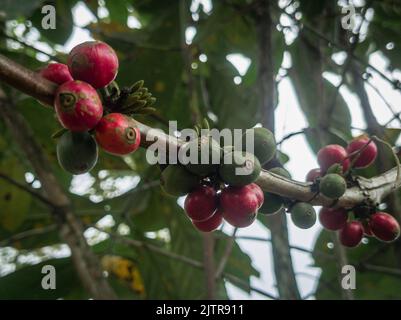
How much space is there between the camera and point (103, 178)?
4.25m

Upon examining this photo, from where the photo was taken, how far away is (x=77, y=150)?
3.21 ft

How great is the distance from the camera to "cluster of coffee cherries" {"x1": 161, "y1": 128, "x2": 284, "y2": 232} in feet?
3.50

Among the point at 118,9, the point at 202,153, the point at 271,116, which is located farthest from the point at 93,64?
the point at 118,9

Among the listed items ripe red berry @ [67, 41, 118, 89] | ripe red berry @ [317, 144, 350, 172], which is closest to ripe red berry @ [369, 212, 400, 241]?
ripe red berry @ [317, 144, 350, 172]

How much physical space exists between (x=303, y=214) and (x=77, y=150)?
67 cm

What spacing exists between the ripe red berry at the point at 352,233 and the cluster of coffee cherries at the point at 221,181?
1.53ft

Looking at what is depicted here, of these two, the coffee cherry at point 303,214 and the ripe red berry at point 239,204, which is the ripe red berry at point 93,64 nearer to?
the ripe red berry at point 239,204

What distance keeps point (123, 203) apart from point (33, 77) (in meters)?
2.21

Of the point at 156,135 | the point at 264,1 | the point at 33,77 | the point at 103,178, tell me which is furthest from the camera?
the point at 103,178

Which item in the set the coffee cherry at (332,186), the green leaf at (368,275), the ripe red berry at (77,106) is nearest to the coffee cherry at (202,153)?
the ripe red berry at (77,106)

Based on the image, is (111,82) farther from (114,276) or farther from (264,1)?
(114,276)

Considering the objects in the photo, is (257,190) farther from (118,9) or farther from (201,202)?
(118,9)

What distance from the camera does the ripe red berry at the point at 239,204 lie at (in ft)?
3.64

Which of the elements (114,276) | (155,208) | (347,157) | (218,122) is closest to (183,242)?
(155,208)
